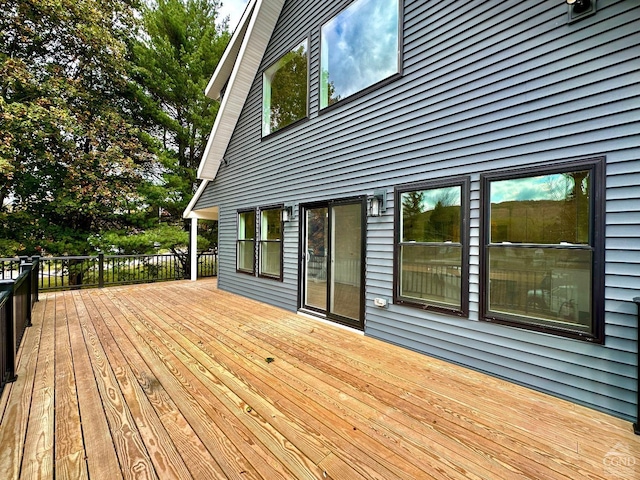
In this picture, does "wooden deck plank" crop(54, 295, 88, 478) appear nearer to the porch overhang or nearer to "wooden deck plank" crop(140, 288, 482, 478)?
"wooden deck plank" crop(140, 288, 482, 478)

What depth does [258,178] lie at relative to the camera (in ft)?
20.3

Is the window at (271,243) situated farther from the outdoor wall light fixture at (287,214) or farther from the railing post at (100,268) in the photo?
the railing post at (100,268)

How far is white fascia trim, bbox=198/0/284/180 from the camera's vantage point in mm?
5656

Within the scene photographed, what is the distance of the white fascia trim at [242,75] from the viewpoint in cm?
566

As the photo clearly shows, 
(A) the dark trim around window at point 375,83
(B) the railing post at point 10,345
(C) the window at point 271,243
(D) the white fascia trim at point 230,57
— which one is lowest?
(B) the railing post at point 10,345

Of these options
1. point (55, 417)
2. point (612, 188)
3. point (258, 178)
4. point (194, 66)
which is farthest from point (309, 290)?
point (194, 66)

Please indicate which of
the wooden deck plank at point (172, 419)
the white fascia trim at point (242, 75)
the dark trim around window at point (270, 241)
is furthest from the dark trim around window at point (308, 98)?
the wooden deck plank at point (172, 419)

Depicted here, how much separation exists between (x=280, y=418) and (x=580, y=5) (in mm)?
4045

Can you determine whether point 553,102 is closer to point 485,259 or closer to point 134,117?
point 485,259

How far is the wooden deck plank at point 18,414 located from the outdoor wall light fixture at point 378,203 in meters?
3.66

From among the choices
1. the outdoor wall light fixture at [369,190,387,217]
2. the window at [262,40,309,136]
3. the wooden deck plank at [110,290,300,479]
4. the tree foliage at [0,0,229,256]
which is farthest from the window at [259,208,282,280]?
the tree foliage at [0,0,229,256]

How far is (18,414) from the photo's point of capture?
6.99 feet

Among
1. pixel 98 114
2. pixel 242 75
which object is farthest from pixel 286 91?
pixel 98 114

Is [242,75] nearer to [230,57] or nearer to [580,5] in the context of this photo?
[230,57]
